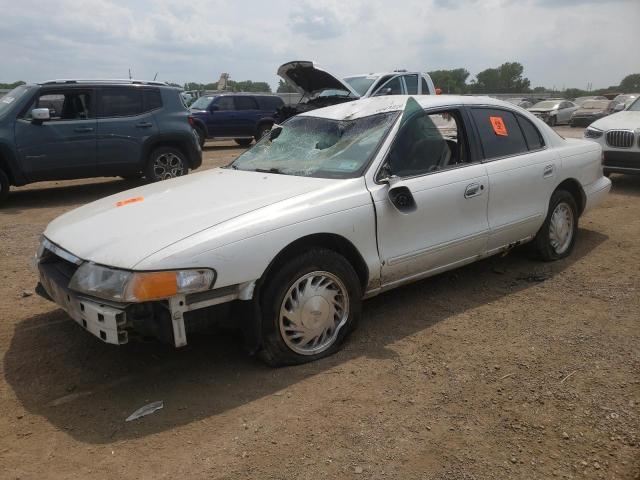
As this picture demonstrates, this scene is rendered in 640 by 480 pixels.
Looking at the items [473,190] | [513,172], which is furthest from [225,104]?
[473,190]

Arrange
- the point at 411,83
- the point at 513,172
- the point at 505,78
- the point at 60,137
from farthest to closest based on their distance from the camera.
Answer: the point at 505,78 < the point at 411,83 < the point at 60,137 < the point at 513,172

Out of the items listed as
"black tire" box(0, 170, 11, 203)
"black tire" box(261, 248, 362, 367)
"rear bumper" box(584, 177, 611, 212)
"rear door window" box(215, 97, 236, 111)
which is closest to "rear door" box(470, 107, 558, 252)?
"rear bumper" box(584, 177, 611, 212)

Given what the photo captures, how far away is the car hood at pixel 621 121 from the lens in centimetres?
899

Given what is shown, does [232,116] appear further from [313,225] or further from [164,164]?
[313,225]

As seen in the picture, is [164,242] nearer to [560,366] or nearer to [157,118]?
[560,366]

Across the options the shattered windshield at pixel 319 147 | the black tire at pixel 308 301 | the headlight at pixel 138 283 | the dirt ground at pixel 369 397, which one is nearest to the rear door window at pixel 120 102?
the dirt ground at pixel 369 397

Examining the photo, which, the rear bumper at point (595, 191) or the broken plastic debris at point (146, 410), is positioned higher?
the rear bumper at point (595, 191)

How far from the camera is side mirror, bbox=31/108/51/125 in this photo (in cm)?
808

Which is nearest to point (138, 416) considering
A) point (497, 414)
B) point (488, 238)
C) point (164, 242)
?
point (164, 242)

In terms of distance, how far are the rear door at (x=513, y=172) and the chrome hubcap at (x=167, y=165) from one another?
21.0 feet

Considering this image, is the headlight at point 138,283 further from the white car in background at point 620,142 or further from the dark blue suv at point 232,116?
the dark blue suv at point 232,116

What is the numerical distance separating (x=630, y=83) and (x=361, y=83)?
220 ft

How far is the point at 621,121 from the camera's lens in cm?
929

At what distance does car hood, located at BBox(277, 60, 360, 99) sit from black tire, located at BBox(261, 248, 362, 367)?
7.22 metres
